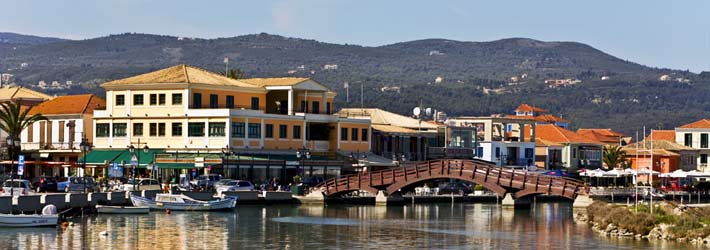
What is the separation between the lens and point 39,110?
4569 inches

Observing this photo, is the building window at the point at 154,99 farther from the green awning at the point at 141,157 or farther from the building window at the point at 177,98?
the green awning at the point at 141,157

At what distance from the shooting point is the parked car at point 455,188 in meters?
108

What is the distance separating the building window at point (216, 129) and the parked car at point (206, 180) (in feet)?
19.0

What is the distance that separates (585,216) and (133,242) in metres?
31.4

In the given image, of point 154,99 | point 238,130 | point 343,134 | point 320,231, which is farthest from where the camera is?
point 343,134

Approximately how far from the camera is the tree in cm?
14125

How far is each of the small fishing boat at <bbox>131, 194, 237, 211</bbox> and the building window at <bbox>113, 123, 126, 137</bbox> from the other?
25258 mm

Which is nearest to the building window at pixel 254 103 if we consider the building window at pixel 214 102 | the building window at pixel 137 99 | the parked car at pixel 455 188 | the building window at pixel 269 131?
the building window at pixel 269 131

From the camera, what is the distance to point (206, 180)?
95.6m

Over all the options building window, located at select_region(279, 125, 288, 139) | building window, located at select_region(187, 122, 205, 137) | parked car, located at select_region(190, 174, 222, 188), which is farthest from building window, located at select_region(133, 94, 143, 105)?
parked car, located at select_region(190, 174, 222, 188)

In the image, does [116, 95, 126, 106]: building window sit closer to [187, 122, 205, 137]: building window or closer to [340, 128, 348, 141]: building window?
[187, 122, 205, 137]: building window

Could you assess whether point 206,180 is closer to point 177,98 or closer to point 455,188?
point 177,98

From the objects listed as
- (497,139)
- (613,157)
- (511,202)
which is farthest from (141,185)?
(613,157)

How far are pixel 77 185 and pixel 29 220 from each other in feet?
74.6
